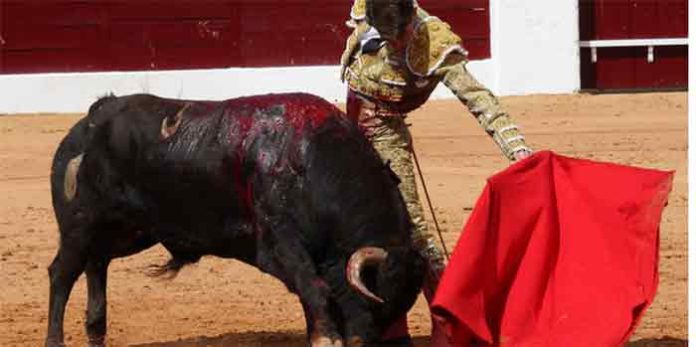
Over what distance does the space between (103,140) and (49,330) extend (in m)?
0.61

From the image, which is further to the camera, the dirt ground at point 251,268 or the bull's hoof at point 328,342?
the dirt ground at point 251,268

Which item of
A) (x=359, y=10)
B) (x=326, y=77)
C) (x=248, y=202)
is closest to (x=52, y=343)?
(x=248, y=202)

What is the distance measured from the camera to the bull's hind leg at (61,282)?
5574 millimetres

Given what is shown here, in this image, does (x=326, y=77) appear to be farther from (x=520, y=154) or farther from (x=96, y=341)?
(x=520, y=154)

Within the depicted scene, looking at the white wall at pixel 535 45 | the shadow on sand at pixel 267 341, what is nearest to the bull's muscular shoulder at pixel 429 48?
the shadow on sand at pixel 267 341

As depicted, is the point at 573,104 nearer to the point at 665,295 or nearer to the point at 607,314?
the point at 665,295

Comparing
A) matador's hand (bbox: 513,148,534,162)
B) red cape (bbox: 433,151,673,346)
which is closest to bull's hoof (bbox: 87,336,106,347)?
red cape (bbox: 433,151,673,346)

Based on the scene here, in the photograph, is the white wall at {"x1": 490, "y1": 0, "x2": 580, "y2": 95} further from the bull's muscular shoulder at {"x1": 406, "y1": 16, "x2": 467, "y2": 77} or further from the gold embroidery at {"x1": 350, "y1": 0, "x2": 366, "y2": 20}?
the bull's muscular shoulder at {"x1": 406, "y1": 16, "x2": 467, "y2": 77}

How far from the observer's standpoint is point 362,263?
479 centimetres

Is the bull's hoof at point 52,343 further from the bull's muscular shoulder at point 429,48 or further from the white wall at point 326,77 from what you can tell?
the white wall at point 326,77

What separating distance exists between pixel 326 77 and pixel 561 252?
339 inches

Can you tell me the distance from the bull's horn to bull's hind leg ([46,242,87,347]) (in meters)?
1.12

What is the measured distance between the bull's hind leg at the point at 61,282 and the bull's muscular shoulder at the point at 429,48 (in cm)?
120

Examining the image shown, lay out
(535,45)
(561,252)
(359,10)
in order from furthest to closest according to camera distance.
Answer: (535,45) → (359,10) → (561,252)
